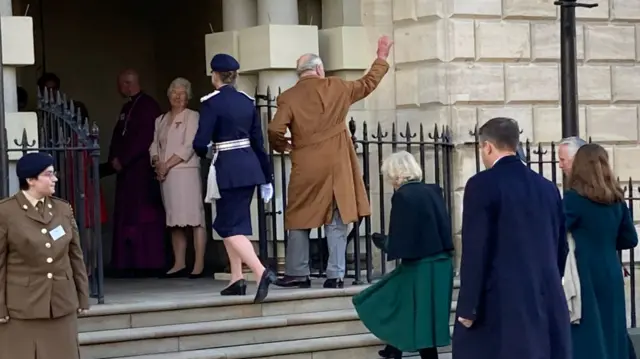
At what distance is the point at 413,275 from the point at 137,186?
147 inches

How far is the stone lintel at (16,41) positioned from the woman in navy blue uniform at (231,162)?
1.48 m

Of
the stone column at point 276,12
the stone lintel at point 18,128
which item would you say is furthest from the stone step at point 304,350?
the stone column at point 276,12

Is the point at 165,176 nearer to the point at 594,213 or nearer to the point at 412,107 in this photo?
the point at 412,107

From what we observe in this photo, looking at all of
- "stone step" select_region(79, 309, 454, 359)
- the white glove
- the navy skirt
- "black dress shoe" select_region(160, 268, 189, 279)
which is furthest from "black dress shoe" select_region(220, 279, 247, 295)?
"black dress shoe" select_region(160, 268, 189, 279)

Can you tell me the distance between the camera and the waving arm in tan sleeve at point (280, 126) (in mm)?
9992

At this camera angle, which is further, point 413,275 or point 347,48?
point 347,48

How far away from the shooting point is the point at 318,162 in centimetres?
1004

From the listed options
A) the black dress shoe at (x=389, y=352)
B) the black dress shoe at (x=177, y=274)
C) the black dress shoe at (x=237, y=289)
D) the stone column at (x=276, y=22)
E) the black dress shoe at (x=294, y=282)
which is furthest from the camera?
the black dress shoe at (x=177, y=274)

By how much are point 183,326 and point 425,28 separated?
370cm

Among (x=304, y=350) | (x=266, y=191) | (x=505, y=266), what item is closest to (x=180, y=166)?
(x=266, y=191)

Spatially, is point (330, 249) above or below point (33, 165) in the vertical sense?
below

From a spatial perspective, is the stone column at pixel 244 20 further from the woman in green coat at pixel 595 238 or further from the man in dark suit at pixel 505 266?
the man in dark suit at pixel 505 266

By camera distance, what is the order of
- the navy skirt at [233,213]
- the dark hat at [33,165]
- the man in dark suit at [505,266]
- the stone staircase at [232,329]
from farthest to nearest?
the navy skirt at [233,213]
the stone staircase at [232,329]
the dark hat at [33,165]
the man in dark suit at [505,266]

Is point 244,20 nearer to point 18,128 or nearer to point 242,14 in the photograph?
point 242,14
